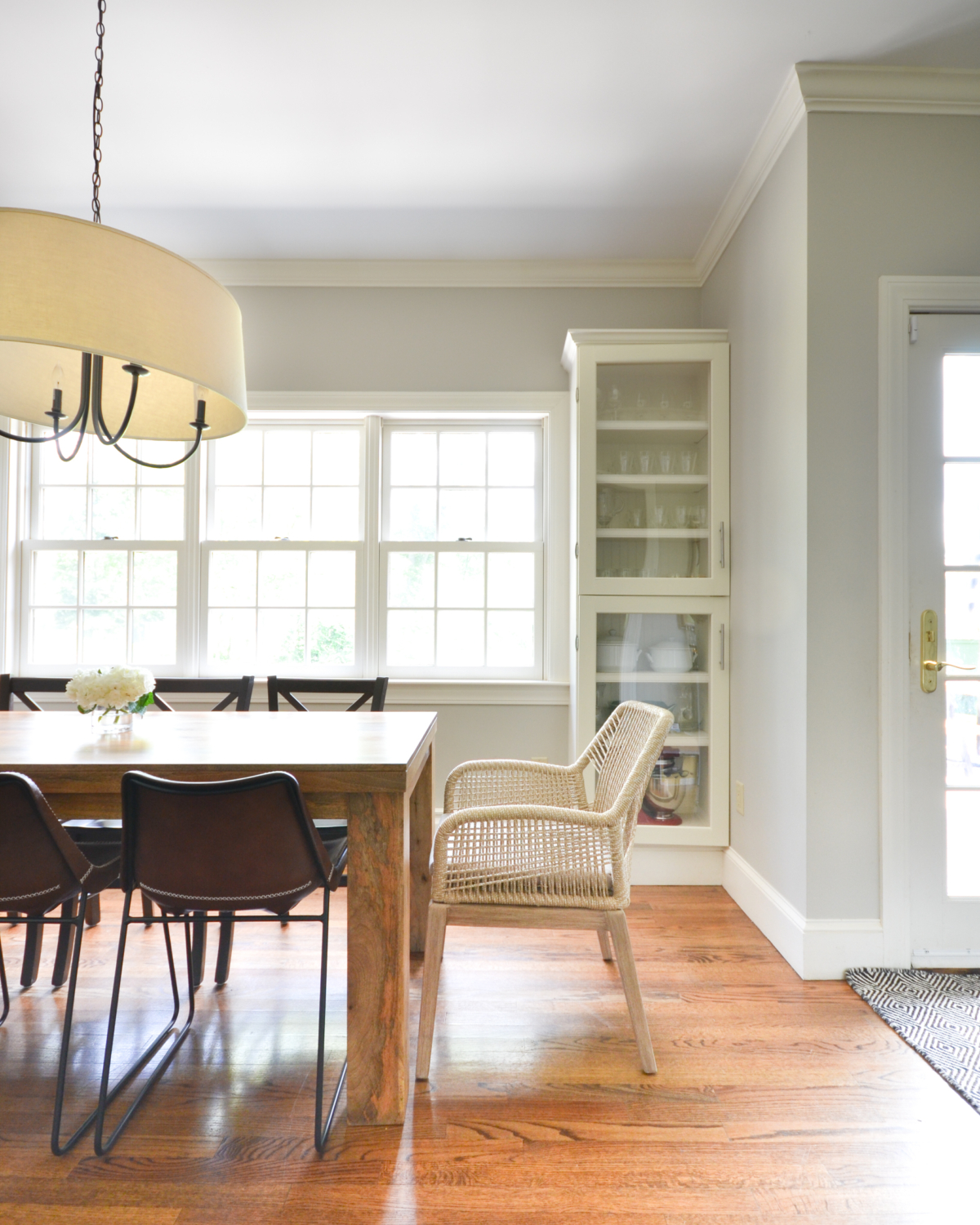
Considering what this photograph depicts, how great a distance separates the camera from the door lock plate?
2336 mm

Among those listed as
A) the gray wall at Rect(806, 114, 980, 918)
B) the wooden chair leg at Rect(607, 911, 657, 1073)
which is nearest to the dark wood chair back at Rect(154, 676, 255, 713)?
the wooden chair leg at Rect(607, 911, 657, 1073)

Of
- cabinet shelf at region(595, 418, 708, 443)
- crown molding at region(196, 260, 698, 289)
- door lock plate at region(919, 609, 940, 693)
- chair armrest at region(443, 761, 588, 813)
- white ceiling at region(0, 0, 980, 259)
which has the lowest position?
chair armrest at region(443, 761, 588, 813)

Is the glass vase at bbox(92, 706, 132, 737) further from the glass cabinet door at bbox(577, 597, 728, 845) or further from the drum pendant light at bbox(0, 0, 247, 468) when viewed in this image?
the glass cabinet door at bbox(577, 597, 728, 845)

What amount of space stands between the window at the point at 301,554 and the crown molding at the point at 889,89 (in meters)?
1.75

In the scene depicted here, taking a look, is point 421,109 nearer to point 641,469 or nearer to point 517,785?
point 641,469

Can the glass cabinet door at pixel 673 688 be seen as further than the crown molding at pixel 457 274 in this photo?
No

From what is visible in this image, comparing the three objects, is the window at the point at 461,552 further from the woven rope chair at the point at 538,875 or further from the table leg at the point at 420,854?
the woven rope chair at the point at 538,875

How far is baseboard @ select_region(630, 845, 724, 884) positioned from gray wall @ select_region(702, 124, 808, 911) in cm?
17

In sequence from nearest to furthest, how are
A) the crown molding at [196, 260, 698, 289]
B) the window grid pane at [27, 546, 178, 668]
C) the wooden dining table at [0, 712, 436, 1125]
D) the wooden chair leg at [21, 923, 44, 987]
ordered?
the wooden dining table at [0, 712, 436, 1125] < the wooden chair leg at [21, 923, 44, 987] < the crown molding at [196, 260, 698, 289] < the window grid pane at [27, 546, 178, 668]

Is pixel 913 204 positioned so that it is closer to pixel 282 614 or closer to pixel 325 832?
pixel 325 832

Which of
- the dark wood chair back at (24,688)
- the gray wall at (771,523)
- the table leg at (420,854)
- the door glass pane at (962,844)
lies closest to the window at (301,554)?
the dark wood chair back at (24,688)

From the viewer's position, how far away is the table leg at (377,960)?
1.61 m

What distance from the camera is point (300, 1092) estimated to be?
1.71 metres

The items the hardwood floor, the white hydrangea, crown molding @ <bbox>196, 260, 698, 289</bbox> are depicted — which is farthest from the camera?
crown molding @ <bbox>196, 260, 698, 289</bbox>
